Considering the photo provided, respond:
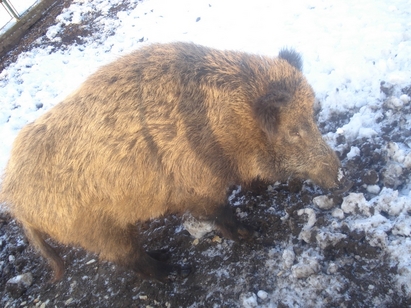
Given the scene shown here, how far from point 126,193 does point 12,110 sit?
3794mm

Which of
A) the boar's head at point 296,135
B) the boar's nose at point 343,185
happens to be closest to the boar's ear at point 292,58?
the boar's head at point 296,135

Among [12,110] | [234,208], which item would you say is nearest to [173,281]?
[234,208]

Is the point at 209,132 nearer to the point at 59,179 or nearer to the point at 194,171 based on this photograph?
the point at 194,171

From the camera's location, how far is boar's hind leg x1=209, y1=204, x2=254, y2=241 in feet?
10.5

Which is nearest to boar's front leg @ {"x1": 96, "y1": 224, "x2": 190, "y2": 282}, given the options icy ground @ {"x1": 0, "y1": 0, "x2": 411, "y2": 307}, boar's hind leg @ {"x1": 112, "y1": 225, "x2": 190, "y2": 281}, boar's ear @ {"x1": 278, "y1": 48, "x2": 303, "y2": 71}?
boar's hind leg @ {"x1": 112, "y1": 225, "x2": 190, "y2": 281}

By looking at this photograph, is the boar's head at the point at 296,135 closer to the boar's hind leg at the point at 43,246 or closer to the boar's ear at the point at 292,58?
the boar's ear at the point at 292,58

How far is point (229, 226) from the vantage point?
10.6ft

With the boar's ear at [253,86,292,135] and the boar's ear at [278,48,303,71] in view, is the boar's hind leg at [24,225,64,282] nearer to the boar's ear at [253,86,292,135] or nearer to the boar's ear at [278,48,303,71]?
the boar's ear at [253,86,292,135]

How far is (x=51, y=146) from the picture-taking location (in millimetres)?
2781

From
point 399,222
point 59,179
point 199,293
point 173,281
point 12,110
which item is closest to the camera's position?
point 399,222

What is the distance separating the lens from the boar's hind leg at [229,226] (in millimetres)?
3186

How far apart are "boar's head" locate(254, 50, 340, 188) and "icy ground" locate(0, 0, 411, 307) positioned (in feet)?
1.01

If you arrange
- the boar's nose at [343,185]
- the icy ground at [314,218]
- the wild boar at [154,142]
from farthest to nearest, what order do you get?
the boar's nose at [343,185], the wild boar at [154,142], the icy ground at [314,218]

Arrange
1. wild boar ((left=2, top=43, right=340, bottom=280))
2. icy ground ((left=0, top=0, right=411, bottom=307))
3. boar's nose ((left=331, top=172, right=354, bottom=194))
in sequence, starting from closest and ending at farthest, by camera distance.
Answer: icy ground ((left=0, top=0, right=411, bottom=307)), wild boar ((left=2, top=43, right=340, bottom=280)), boar's nose ((left=331, top=172, right=354, bottom=194))
